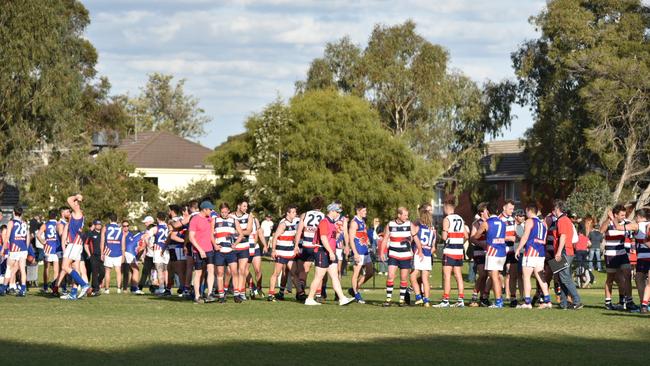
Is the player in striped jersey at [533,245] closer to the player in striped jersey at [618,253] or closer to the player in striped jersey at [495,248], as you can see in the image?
the player in striped jersey at [495,248]

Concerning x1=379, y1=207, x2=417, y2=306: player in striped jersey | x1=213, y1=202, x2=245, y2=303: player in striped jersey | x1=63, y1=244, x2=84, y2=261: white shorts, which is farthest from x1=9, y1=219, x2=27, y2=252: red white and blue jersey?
x1=379, y1=207, x2=417, y2=306: player in striped jersey

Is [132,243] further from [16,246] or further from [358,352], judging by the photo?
[358,352]

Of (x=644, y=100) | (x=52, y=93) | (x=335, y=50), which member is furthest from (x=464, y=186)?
(x=52, y=93)

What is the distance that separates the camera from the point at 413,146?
75.0 metres

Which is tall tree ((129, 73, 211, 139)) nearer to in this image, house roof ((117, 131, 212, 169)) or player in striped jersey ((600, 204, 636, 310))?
house roof ((117, 131, 212, 169))

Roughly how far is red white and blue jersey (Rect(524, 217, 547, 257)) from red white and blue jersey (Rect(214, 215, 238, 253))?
5838 mm

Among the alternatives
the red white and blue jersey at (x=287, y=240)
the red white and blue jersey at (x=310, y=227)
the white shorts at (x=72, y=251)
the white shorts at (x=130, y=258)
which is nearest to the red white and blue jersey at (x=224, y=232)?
the red white and blue jersey at (x=287, y=240)

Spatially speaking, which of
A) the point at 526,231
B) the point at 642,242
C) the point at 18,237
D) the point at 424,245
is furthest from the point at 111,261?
the point at 642,242

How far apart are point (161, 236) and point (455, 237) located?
8939 mm

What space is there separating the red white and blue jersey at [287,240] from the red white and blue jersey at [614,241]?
6.24 metres

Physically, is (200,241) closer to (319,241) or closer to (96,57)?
(319,241)

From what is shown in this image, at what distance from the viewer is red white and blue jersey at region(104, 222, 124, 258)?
28250 millimetres

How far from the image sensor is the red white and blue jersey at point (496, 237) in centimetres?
2161

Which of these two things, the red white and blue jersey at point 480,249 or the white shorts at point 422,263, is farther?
the red white and blue jersey at point 480,249
